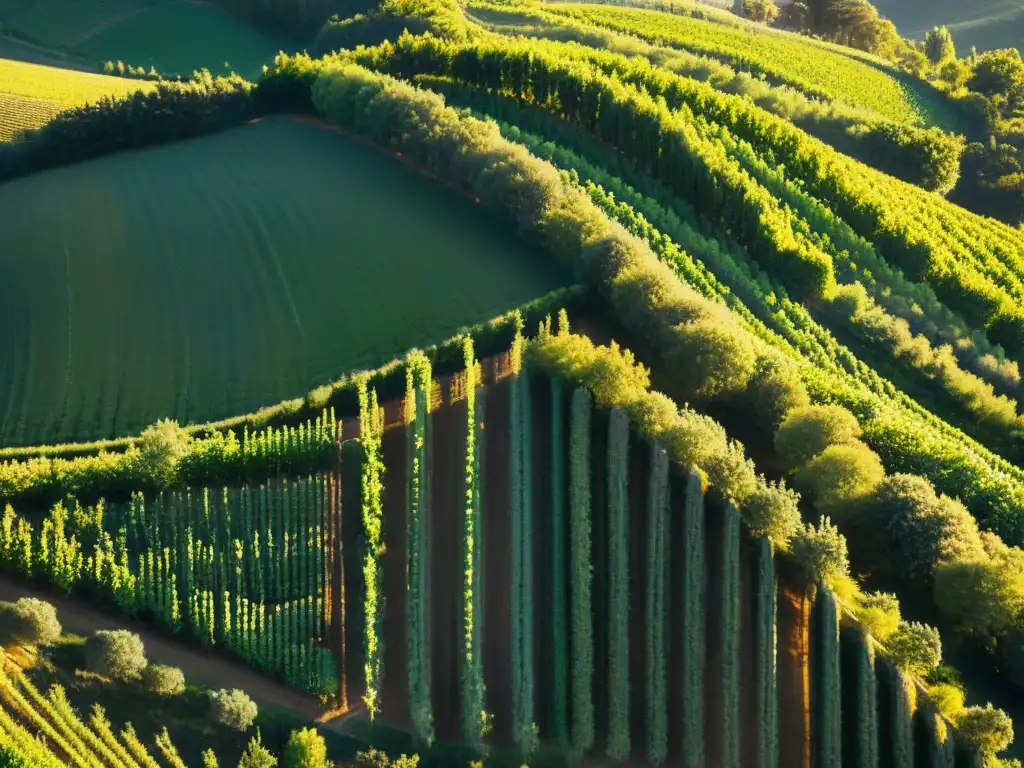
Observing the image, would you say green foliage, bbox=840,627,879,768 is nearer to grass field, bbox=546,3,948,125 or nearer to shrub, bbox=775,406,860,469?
shrub, bbox=775,406,860,469

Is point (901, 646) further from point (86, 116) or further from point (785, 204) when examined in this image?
point (86, 116)

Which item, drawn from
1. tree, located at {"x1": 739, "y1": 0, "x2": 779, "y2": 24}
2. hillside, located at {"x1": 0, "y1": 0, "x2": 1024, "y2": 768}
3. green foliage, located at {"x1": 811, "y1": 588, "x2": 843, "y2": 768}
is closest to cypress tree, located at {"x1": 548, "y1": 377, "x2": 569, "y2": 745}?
hillside, located at {"x1": 0, "y1": 0, "x2": 1024, "y2": 768}

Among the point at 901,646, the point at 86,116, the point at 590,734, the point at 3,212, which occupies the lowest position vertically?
the point at 590,734

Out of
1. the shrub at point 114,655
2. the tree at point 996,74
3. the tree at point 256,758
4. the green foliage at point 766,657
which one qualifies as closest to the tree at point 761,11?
the tree at point 996,74

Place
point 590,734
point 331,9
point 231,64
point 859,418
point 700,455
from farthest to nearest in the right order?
point 331,9 → point 231,64 → point 859,418 → point 700,455 → point 590,734

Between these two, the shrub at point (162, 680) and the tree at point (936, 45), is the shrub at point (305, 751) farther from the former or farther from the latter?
the tree at point (936, 45)

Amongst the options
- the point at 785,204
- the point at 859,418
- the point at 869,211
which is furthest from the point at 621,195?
the point at 859,418

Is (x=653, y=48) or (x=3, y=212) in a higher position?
(x=653, y=48)
